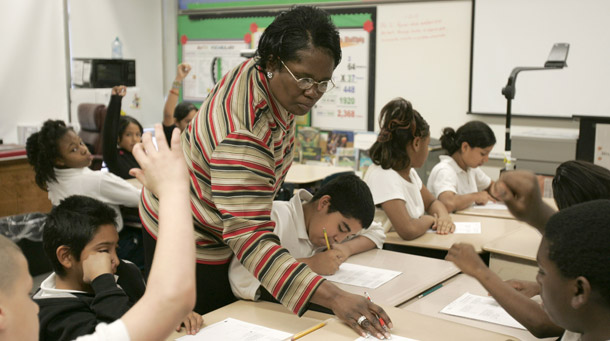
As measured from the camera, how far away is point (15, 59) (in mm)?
6004

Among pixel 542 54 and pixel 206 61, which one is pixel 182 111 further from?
pixel 542 54

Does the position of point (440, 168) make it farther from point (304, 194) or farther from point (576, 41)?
point (576, 41)

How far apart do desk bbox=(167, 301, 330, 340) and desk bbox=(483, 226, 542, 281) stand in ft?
3.71

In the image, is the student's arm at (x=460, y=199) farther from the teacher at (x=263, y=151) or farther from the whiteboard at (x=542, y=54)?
the teacher at (x=263, y=151)

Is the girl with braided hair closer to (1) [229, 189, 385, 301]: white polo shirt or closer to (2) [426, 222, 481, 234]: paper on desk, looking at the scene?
(1) [229, 189, 385, 301]: white polo shirt

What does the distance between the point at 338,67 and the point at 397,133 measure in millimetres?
3064

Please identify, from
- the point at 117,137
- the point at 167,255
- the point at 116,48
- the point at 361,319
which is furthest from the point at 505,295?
the point at 116,48

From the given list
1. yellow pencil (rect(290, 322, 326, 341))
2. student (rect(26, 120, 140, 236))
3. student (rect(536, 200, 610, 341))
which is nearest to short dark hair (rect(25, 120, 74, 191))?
student (rect(26, 120, 140, 236))

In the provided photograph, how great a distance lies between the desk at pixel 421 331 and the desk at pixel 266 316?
10 cm

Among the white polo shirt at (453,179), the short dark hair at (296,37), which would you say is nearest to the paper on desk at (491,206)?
the white polo shirt at (453,179)

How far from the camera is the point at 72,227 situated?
1885 mm

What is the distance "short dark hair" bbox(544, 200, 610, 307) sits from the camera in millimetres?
1195

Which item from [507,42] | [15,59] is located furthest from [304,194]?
[15,59]

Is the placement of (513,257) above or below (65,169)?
below
